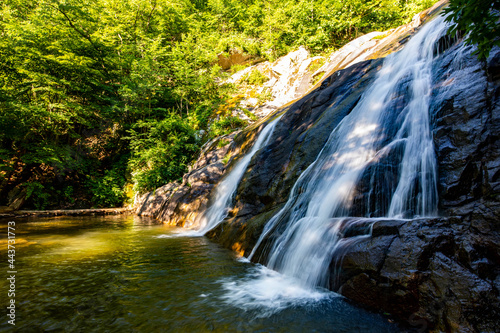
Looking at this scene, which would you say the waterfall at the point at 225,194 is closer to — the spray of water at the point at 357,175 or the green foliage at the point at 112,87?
the spray of water at the point at 357,175

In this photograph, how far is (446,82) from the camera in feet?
12.2

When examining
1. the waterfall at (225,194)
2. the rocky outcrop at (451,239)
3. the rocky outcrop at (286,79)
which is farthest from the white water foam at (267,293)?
the rocky outcrop at (286,79)

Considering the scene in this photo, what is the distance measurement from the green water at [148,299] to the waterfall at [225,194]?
89.4 inches

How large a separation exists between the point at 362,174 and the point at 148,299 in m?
3.58

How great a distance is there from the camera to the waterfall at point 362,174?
120 inches

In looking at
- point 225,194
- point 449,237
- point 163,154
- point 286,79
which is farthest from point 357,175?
point 286,79

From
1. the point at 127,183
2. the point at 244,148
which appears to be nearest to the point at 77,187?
the point at 127,183

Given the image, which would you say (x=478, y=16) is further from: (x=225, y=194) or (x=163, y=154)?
(x=163, y=154)

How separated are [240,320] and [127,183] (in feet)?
50.9

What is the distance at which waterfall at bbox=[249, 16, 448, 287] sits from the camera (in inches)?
120

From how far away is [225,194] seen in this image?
7.59 m

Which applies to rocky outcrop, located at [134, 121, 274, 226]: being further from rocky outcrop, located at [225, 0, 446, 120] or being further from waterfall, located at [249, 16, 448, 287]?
waterfall, located at [249, 16, 448, 287]

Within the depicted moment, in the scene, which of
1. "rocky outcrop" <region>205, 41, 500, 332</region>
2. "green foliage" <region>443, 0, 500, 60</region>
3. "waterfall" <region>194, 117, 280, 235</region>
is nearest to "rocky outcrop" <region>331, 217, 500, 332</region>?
"rocky outcrop" <region>205, 41, 500, 332</region>

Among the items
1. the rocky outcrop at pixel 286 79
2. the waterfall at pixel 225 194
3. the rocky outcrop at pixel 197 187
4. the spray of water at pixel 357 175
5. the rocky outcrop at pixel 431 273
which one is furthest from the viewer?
the rocky outcrop at pixel 286 79
